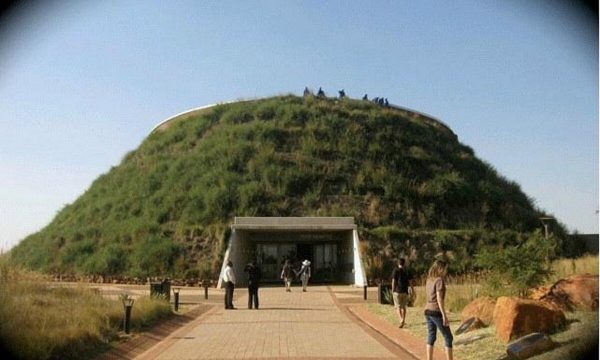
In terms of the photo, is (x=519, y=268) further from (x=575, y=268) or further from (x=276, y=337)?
(x=276, y=337)

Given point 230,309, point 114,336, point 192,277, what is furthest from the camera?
point 192,277

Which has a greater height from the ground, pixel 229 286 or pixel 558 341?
pixel 229 286

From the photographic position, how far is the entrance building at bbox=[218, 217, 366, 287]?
116ft

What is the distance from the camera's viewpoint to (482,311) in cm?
1402

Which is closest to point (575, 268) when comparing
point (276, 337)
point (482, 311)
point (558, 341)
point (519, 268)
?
point (519, 268)

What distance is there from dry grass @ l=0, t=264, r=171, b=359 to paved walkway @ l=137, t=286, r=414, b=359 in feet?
3.41

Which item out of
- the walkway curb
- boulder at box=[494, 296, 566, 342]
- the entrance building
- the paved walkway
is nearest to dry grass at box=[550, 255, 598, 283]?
the walkway curb

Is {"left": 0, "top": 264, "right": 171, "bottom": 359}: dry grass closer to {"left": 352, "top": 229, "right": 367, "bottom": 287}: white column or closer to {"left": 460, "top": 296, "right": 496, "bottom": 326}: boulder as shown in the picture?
{"left": 460, "top": 296, "right": 496, "bottom": 326}: boulder

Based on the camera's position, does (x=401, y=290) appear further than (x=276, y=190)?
No

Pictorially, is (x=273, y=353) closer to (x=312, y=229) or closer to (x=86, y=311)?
(x=86, y=311)

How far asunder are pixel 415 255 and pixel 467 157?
1821 cm

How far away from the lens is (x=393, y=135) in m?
47.3

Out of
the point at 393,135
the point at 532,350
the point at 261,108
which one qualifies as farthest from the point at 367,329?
the point at 261,108

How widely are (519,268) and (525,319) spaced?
4.07 m
